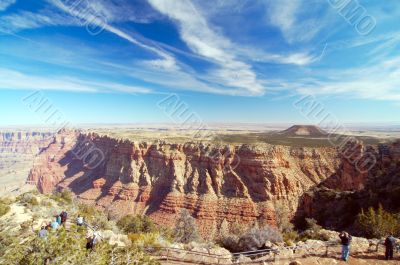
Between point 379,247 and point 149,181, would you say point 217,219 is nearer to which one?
point 149,181

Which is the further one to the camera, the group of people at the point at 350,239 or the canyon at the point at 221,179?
the canyon at the point at 221,179

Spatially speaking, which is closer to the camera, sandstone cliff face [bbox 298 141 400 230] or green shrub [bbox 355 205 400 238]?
green shrub [bbox 355 205 400 238]

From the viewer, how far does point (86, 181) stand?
2913 inches

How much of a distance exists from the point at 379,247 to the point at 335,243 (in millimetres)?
1922

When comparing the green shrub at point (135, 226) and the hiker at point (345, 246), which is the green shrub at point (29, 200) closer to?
the green shrub at point (135, 226)

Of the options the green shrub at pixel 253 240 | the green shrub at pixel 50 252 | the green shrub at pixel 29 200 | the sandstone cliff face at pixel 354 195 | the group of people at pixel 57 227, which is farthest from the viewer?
the sandstone cliff face at pixel 354 195

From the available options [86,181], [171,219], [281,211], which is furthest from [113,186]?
[281,211]

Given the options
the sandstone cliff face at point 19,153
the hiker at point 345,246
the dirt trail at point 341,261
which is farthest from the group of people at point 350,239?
the sandstone cliff face at point 19,153

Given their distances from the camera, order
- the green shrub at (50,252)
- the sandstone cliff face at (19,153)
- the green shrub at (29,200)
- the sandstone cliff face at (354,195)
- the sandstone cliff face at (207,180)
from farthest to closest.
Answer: the sandstone cliff face at (19,153) < the sandstone cliff face at (207,180) < the sandstone cliff face at (354,195) < the green shrub at (29,200) < the green shrub at (50,252)

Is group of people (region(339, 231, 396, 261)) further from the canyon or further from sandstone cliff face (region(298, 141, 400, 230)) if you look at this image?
the canyon

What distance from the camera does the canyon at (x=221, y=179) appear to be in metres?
42.0

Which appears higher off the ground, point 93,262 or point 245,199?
point 93,262

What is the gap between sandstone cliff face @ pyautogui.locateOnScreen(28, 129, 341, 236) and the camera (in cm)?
4516

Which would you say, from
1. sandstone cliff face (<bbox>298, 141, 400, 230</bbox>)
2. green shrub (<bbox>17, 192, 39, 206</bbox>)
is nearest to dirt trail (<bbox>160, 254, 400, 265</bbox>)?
sandstone cliff face (<bbox>298, 141, 400, 230</bbox>)
